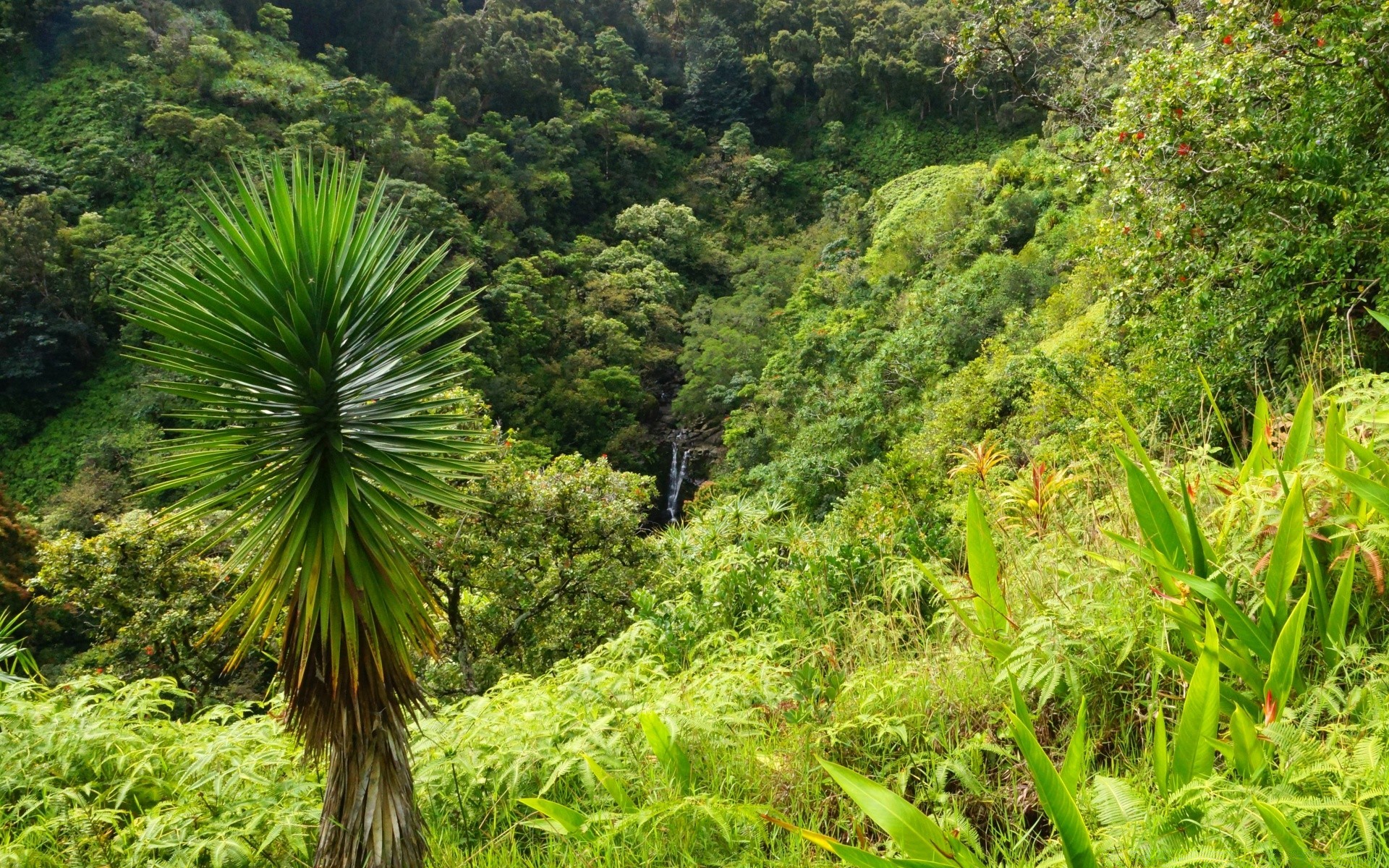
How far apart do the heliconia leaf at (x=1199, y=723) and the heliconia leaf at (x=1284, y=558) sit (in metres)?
0.39

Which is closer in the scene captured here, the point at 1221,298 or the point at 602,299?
the point at 1221,298

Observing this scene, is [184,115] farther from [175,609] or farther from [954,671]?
[954,671]

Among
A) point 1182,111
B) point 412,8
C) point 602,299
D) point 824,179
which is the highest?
point 412,8

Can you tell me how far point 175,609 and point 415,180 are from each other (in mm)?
20335

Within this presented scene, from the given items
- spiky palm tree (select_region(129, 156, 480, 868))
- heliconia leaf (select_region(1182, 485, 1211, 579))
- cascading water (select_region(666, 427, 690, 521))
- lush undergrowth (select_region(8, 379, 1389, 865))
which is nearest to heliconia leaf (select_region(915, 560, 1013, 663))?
lush undergrowth (select_region(8, 379, 1389, 865))

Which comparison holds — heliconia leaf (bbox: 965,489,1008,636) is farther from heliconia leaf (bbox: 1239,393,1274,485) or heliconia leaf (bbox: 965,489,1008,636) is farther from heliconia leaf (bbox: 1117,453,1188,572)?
heliconia leaf (bbox: 1239,393,1274,485)

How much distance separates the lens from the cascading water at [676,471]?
2148cm

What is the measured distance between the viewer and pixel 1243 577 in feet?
6.42

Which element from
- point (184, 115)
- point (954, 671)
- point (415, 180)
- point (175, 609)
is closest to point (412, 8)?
point (415, 180)

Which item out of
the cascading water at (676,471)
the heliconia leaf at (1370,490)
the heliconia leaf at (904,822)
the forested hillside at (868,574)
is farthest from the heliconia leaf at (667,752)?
the cascading water at (676,471)

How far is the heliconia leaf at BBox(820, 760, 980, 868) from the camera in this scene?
53.6 inches

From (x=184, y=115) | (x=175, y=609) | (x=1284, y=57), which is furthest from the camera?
(x=184, y=115)

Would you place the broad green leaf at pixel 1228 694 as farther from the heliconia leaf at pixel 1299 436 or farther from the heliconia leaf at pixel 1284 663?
the heliconia leaf at pixel 1299 436

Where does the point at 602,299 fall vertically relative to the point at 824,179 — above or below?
below
